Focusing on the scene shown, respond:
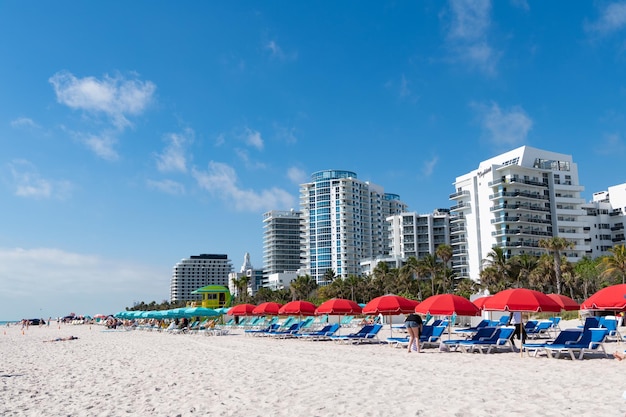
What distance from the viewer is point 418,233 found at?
366 feet

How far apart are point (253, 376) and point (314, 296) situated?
81.7 metres

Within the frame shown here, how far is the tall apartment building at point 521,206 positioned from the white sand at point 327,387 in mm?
59119

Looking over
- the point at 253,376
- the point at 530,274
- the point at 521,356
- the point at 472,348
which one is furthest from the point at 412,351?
the point at 530,274

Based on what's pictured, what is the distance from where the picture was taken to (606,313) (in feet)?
111

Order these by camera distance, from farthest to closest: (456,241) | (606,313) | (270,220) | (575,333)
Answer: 1. (270,220)
2. (456,241)
3. (606,313)
4. (575,333)

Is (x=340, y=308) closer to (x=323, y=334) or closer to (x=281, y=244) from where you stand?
(x=323, y=334)

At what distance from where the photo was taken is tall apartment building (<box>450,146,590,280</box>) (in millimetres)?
73625

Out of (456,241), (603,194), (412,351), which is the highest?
(603,194)

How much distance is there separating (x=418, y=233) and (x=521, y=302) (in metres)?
96.7

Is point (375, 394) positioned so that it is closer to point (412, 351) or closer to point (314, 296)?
point (412, 351)

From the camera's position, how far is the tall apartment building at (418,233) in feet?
363

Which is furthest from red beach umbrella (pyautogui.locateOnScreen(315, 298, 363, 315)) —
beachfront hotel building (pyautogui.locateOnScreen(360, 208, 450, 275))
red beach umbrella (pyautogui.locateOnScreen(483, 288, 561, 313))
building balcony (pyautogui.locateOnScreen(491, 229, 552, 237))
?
beachfront hotel building (pyautogui.locateOnScreen(360, 208, 450, 275))

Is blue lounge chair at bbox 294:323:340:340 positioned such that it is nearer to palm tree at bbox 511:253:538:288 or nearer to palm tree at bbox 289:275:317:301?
palm tree at bbox 511:253:538:288

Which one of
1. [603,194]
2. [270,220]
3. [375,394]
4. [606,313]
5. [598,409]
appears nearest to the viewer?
[598,409]
